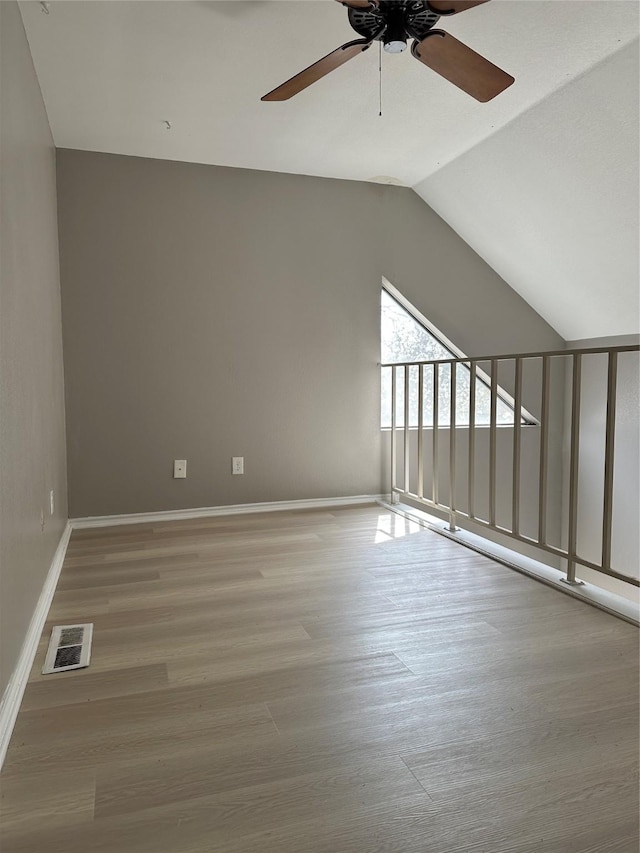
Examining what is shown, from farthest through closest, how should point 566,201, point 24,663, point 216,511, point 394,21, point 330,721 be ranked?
point 216,511 → point 566,201 → point 394,21 → point 24,663 → point 330,721

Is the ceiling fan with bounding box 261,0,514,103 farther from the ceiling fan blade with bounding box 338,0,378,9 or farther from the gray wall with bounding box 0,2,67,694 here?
the gray wall with bounding box 0,2,67,694

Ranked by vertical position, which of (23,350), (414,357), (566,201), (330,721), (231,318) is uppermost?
(566,201)

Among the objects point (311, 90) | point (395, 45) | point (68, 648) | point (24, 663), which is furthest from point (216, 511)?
point (395, 45)

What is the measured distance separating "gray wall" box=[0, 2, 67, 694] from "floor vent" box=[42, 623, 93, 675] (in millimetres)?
116

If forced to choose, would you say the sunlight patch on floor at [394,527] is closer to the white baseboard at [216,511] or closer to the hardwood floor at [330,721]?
the white baseboard at [216,511]

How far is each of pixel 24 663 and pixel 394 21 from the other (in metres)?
2.21

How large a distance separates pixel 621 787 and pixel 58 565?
233 cm

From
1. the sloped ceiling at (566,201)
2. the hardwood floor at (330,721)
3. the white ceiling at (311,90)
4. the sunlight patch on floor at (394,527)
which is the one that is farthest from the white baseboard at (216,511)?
the white ceiling at (311,90)

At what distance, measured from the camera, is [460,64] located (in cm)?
202

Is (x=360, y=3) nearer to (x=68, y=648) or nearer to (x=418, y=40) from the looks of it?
(x=418, y=40)

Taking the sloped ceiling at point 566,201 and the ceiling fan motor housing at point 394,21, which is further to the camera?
the sloped ceiling at point 566,201

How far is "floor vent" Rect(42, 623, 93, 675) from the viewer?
72.6 inches

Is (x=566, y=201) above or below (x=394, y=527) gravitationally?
above

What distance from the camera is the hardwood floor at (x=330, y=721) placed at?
3.88ft
